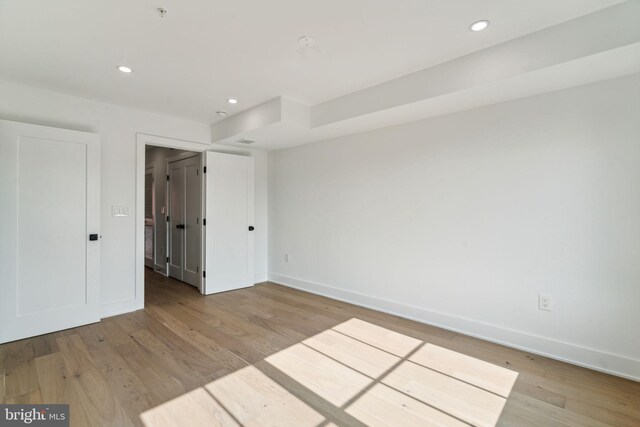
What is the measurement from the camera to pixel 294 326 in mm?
3207

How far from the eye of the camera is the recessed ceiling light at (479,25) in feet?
6.50

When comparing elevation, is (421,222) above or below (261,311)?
above

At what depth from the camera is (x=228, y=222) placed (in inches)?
180

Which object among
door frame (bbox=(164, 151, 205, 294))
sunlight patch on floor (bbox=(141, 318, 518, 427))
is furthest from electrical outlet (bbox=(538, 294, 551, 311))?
door frame (bbox=(164, 151, 205, 294))

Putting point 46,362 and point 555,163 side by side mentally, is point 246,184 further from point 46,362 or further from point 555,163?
point 555,163

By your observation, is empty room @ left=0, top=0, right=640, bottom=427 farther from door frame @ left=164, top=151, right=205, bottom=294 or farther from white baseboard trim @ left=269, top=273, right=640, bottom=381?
door frame @ left=164, top=151, right=205, bottom=294

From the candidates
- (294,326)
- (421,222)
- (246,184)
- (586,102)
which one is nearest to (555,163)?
(586,102)

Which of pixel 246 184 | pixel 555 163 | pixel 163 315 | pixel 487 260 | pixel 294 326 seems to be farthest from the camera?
pixel 246 184

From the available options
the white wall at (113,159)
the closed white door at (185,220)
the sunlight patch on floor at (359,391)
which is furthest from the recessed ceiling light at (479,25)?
A: the closed white door at (185,220)

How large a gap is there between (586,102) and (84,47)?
4.06m

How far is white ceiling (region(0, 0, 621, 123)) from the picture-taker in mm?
1849

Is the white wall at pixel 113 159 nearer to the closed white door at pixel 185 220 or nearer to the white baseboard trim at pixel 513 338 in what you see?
the closed white door at pixel 185 220

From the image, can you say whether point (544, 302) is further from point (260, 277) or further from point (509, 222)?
point (260, 277)

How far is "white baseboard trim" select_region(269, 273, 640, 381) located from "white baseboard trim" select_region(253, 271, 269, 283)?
1.60m
